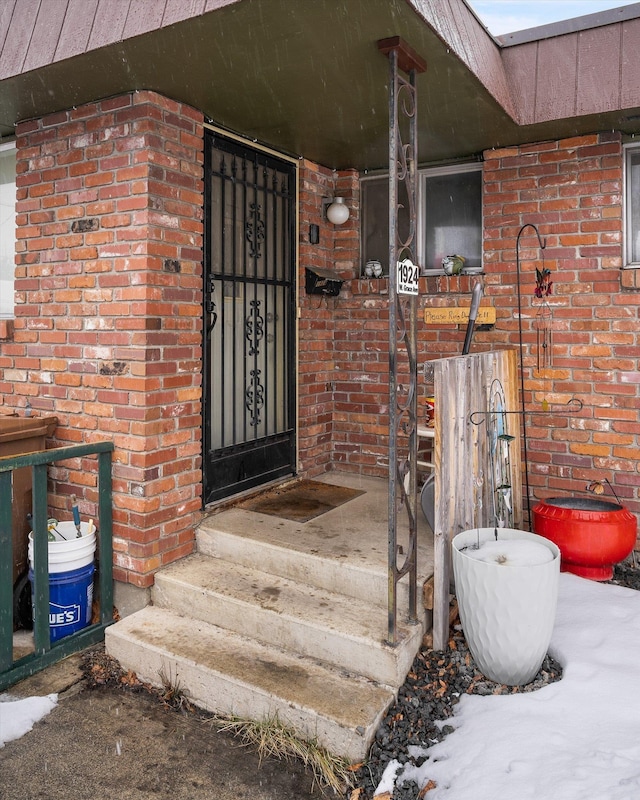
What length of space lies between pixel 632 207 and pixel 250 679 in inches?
138

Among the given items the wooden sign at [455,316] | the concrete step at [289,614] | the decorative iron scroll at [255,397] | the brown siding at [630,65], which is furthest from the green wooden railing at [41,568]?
the brown siding at [630,65]

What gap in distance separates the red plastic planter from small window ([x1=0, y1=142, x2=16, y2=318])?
3.66m

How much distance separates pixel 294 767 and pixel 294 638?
604mm

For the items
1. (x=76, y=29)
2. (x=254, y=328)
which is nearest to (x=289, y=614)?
(x=254, y=328)

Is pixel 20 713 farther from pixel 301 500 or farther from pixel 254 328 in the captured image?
pixel 254 328

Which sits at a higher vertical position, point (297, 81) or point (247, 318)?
point (297, 81)

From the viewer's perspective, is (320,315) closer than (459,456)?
No

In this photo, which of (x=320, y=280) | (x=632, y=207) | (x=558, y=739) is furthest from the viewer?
(x=320, y=280)

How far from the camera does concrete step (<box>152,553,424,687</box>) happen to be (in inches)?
113

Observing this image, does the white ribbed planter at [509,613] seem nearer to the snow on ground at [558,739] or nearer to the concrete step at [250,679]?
the snow on ground at [558,739]

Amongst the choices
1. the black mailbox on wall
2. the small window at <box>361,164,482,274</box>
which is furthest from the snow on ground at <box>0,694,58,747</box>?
the small window at <box>361,164,482,274</box>

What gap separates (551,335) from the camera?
13.8ft

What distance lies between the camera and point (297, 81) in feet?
10.5

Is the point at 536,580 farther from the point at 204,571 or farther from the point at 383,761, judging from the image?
the point at 204,571
